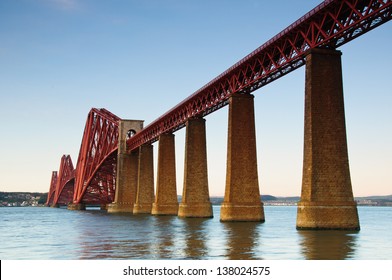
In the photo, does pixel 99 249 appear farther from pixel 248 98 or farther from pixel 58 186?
pixel 58 186

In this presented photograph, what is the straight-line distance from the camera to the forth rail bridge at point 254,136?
33000mm

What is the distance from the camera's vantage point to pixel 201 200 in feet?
188

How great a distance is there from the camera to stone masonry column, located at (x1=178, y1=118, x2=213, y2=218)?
56.5 metres

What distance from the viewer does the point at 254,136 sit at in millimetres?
47125

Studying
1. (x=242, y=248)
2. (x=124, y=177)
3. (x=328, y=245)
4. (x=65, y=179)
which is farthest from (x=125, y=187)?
(x=65, y=179)

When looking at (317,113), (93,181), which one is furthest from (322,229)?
(93,181)

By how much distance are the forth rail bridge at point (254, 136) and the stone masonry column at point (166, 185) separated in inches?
5.0

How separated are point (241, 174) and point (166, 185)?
22.8 meters

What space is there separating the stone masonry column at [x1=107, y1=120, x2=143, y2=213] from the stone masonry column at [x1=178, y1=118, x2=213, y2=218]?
3557 centimetres

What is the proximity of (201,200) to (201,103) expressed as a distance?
35.4ft

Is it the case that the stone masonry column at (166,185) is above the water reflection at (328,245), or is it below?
above

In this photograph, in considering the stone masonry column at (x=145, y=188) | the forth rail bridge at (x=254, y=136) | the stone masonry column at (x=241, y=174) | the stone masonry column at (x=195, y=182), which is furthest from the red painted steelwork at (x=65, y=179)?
the stone masonry column at (x=241, y=174)

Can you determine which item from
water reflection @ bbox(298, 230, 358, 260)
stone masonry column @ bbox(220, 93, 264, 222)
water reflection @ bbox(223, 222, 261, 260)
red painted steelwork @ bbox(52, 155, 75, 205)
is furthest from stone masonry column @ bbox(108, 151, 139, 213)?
red painted steelwork @ bbox(52, 155, 75, 205)

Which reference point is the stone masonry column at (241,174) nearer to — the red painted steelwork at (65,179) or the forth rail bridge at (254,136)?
the forth rail bridge at (254,136)
